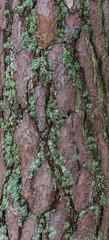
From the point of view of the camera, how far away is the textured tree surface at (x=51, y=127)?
88 centimetres

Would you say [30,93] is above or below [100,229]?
above

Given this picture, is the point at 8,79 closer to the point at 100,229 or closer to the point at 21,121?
the point at 21,121

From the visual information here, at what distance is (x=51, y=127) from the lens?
891 mm

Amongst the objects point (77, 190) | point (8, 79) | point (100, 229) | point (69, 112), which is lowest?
point (100, 229)

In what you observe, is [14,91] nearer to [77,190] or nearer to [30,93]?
→ [30,93]

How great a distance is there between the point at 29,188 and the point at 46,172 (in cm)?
8

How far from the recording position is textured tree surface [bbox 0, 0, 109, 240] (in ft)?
2.90

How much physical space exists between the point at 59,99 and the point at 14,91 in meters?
0.17

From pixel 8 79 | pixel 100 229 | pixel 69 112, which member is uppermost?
pixel 8 79

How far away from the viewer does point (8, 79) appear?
93 centimetres

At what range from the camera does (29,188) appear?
89 centimetres

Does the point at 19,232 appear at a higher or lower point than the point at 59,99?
lower

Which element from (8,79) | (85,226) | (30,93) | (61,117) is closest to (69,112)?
(61,117)

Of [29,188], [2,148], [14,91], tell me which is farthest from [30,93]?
[29,188]
